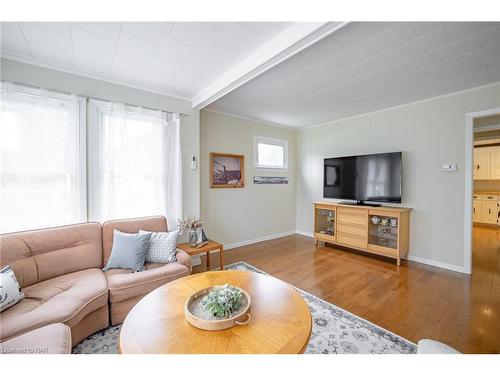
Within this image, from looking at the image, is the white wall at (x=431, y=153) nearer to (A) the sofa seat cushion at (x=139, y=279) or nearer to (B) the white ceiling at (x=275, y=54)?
(B) the white ceiling at (x=275, y=54)

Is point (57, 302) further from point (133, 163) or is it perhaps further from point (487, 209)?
point (487, 209)

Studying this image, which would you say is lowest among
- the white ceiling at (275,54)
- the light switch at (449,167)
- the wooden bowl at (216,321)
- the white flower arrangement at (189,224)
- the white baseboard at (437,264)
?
the white baseboard at (437,264)

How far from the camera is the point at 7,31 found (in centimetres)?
167

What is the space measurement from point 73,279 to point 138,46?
6.91 feet

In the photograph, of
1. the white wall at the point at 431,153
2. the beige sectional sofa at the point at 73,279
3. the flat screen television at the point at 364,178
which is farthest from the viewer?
the flat screen television at the point at 364,178

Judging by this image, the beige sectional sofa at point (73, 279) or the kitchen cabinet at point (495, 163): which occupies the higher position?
the kitchen cabinet at point (495, 163)

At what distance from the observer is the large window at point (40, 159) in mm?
1917

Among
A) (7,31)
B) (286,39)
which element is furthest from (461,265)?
(7,31)

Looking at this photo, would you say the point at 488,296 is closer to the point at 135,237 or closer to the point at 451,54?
the point at 451,54

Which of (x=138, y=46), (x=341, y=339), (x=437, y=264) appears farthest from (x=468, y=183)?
(x=138, y=46)

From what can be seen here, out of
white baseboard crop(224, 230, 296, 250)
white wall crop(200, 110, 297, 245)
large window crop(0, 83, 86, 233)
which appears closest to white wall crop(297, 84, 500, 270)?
white wall crop(200, 110, 297, 245)

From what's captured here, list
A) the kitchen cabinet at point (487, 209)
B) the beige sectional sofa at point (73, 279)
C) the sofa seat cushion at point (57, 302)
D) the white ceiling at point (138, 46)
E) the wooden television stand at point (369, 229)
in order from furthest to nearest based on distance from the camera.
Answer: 1. the kitchen cabinet at point (487, 209)
2. the wooden television stand at point (369, 229)
3. the white ceiling at point (138, 46)
4. the beige sectional sofa at point (73, 279)
5. the sofa seat cushion at point (57, 302)

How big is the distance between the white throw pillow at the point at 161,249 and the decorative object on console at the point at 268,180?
7.40 feet

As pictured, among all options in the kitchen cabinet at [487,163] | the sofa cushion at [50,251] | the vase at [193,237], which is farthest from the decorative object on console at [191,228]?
the kitchen cabinet at [487,163]
